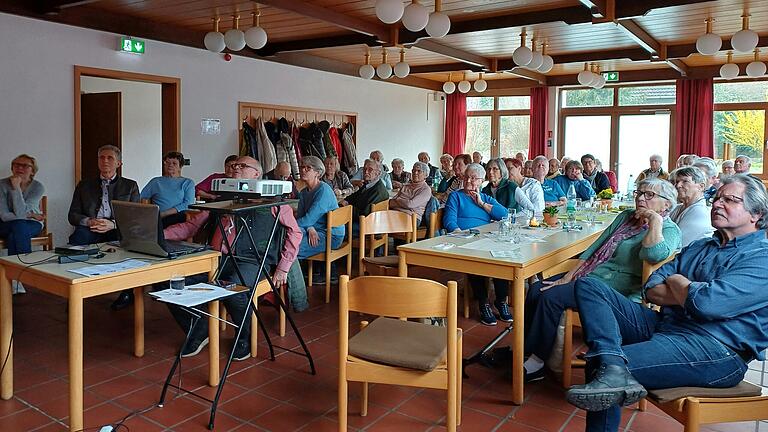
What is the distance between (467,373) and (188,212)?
2.61 metres

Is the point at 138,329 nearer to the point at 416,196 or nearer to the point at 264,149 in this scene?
the point at 416,196

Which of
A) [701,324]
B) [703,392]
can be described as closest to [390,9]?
[701,324]

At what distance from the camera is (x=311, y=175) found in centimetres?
488

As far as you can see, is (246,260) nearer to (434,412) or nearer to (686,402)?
(434,412)

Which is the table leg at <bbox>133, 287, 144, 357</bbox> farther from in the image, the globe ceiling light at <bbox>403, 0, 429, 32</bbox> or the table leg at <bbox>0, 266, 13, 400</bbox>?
the globe ceiling light at <bbox>403, 0, 429, 32</bbox>

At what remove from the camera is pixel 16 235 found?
4.86m

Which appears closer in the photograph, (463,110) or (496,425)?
(496,425)

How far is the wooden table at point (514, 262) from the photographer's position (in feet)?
9.48

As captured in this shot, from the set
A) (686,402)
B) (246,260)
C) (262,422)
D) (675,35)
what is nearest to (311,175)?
(246,260)

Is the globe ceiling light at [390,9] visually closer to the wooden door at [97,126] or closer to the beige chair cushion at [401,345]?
the beige chair cushion at [401,345]

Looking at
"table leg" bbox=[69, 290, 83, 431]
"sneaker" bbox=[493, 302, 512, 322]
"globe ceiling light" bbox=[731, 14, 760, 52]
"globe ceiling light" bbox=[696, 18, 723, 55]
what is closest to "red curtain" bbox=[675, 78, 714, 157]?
"globe ceiling light" bbox=[696, 18, 723, 55]

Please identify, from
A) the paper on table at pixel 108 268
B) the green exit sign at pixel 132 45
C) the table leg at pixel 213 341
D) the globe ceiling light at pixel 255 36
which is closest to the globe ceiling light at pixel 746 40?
the globe ceiling light at pixel 255 36

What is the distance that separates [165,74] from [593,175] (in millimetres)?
5180

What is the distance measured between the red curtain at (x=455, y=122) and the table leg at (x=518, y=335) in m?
9.13
